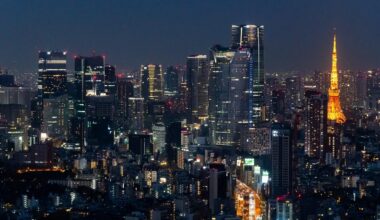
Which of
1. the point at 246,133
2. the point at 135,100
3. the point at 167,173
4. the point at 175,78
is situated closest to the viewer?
the point at 167,173

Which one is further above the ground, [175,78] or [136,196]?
[175,78]

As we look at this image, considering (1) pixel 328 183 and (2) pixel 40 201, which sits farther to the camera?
(1) pixel 328 183

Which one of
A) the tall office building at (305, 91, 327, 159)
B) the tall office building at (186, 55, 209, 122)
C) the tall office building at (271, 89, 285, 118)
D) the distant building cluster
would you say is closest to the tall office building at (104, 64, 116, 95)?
the distant building cluster

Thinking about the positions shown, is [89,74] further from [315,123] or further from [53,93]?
[315,123]

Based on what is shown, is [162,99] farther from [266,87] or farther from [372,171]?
[372,171]

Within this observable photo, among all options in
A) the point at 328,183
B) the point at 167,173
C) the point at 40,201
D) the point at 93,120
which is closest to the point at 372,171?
the point at 328,183

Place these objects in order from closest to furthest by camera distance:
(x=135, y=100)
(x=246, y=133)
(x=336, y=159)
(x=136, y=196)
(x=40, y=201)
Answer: (x=40, y=201), (x=136, y=196), (x=336, y=159), (x=246, y=133), (x=135, y=100)

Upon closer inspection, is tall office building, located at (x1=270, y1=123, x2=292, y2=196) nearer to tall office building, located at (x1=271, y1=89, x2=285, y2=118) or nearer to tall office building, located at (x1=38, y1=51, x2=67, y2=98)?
tall office building, located at (x1=271, y1=89, x2=285, y2=118)

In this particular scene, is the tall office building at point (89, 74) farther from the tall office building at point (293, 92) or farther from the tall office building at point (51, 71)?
the tall office building at point (293, 92)

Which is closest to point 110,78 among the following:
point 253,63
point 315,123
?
point 253,63
